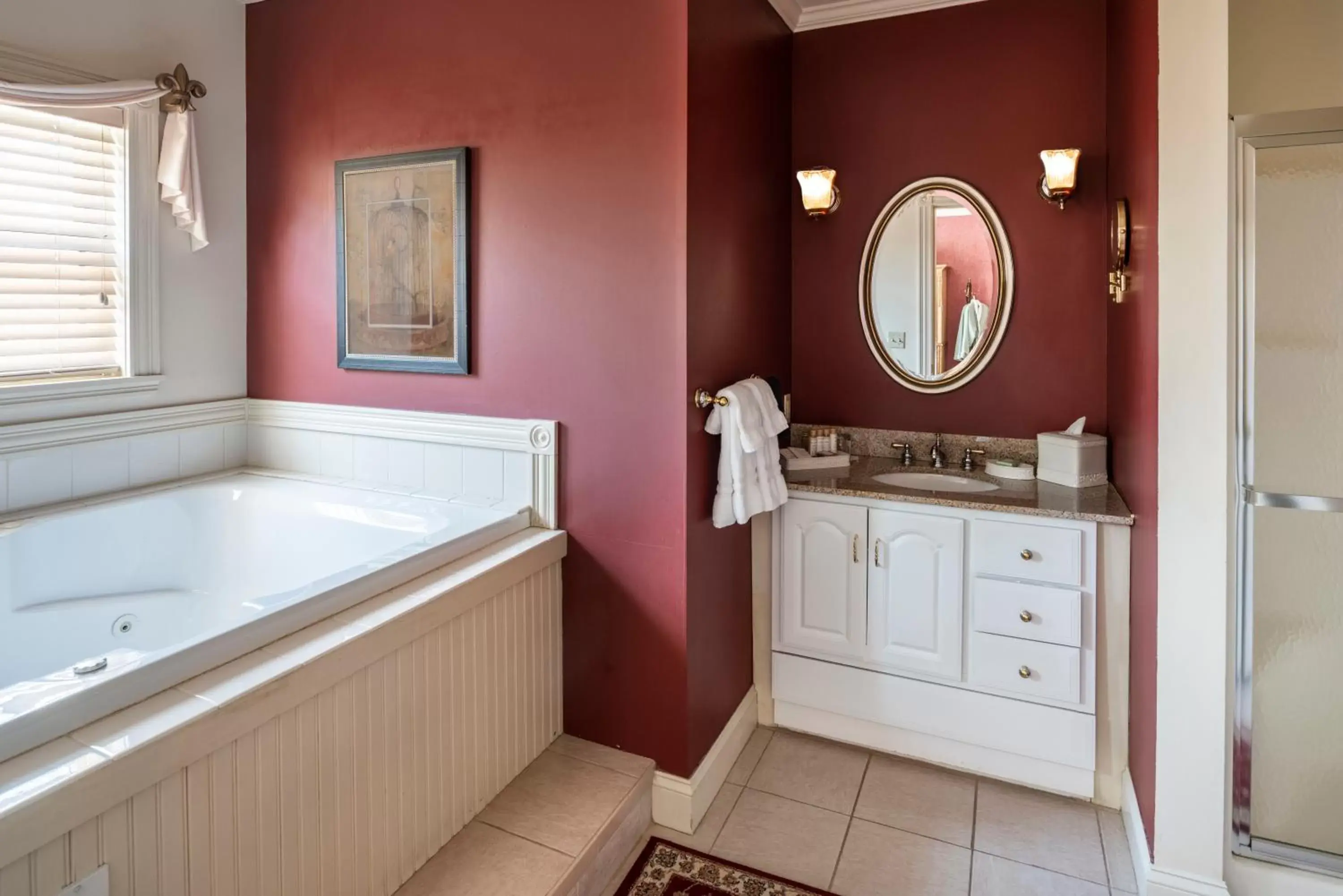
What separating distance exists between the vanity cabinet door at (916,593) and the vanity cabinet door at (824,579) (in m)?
0.04

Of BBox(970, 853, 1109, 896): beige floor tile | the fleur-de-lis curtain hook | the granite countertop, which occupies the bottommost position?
BBox(970, 853, 1109, 896): beige floor tile

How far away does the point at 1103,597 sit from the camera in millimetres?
2207

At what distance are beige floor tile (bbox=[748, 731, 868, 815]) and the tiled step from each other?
1.41 ft

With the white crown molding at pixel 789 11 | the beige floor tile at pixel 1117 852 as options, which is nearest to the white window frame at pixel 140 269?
the white crown molding at pixel 789 11

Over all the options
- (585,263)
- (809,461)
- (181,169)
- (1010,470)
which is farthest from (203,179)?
(1010,470)

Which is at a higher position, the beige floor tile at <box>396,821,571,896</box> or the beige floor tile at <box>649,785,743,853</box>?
the beige floor tile at <box>396,821,571,896</box>

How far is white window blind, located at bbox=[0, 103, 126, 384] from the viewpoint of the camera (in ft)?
7.60

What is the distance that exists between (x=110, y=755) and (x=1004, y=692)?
2.17m

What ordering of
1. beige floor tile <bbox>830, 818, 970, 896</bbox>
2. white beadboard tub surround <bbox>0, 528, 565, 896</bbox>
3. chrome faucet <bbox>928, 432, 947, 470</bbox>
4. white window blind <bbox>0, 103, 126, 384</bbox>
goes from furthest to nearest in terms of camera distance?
1. chrome faucet <bbox>928, 432, 947, 470</bbox>
2. white window blind <bbox>0, 103, 126, 384</bbox>
3. beige floor tile <bbox>830, 818, 970, 896</bbox>
4. white beadboard tub surround <bbox>0, 528, 565, 896</bbox>

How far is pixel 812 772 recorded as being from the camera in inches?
96.3

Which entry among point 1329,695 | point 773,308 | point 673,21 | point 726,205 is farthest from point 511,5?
point 1329,695

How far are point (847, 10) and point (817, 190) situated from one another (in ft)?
2.16

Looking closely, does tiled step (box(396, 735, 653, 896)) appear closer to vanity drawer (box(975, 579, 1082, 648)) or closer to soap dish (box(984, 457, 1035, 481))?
vanity drawer (box(975, 579, 1082, 648))

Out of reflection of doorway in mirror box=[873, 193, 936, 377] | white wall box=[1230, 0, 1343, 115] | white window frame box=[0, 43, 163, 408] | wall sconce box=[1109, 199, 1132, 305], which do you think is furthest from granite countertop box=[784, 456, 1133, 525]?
white window frame box=[0, 43, 163, 408]
